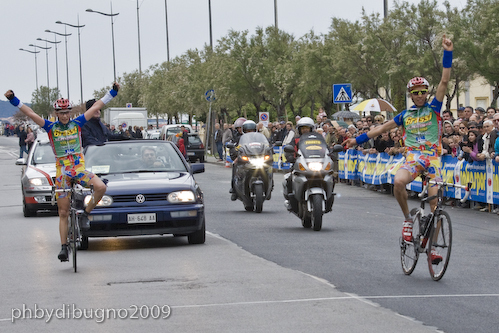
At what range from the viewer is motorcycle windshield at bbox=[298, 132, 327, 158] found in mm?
14773

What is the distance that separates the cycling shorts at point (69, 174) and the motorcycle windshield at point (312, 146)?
5.05 meters

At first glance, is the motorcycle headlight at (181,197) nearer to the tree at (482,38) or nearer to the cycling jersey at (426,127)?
the cycling jersey at (426,127)

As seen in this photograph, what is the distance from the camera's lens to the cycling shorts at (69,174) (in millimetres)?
10508

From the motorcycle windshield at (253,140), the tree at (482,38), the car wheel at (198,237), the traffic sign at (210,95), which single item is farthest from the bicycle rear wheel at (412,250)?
the traffic sign at (210,95)

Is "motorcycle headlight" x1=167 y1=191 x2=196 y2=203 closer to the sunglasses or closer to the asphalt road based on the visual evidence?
the asphalt road

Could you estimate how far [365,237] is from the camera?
43.3 feet

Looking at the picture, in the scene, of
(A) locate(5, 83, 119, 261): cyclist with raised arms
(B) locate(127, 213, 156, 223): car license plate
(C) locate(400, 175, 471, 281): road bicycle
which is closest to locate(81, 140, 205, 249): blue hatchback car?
(B) locate(127, 213, 156, 223): car license plate

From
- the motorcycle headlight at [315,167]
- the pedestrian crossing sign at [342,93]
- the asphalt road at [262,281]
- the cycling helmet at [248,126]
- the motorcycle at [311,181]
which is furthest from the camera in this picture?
the pedestrian crossing sign at [342,93]

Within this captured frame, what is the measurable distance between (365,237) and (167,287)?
16.2ft

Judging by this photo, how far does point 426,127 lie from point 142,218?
4.08 meters

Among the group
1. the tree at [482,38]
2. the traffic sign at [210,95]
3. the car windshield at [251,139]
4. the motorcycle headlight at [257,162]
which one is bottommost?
the motorcycle headlight at [257,162]

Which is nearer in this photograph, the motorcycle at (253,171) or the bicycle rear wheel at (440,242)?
the bicycle rear wheel at (440,242)

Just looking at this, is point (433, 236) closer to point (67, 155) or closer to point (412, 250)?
point (412, 250)

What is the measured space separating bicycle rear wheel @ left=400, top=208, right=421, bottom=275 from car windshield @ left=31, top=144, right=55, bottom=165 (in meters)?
11.6
